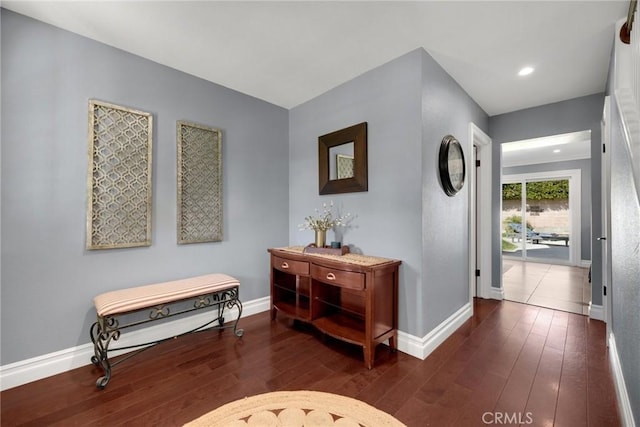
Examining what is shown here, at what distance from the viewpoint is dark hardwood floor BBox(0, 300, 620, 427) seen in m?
1.52

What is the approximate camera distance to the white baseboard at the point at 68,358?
1779 millimetres

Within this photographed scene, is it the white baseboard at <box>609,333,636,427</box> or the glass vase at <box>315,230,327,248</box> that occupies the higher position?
the glass vase at <box>315,230,327,248</box>

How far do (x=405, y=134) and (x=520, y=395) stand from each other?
199 centimetres

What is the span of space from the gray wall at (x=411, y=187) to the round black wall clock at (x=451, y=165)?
93 millimetres

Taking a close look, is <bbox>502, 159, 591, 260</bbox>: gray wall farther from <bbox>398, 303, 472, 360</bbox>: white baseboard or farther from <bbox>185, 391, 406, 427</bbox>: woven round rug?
<bbox>185, 391, 406, 427</bbox>: woven round rug

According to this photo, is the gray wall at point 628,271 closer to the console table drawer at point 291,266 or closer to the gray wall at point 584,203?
the console table drawer at point 291,266

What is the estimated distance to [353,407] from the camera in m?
1.56

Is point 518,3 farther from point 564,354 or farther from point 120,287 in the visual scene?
point 120,287

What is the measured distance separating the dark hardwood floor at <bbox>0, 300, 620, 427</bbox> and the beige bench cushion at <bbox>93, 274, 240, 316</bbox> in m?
0.51

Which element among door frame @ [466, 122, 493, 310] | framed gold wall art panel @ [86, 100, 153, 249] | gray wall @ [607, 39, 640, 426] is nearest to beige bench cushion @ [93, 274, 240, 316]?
framed gold wall art panel @ [86, 100, 153, 249]

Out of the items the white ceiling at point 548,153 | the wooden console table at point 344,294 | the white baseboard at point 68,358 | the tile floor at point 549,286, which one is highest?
the white ceiling at point 548,153

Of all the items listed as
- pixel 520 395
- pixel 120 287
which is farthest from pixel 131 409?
pixel 520 395

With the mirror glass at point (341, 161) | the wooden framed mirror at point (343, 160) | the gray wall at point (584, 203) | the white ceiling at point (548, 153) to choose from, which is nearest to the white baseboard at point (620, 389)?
the wooden framed mirror at point (343, 160)

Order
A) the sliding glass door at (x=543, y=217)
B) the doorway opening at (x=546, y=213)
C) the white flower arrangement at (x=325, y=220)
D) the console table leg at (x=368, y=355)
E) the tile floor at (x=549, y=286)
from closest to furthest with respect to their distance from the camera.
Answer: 1. the console table leg at (x=368, y=355)
2. the white flower arrangement at (x=325, y=220)
3. the tile floor at (x=549, y=286)
4. the doorway opening at (x=546, y=213)
5. the sliding glass door at (x=543, y=217)
